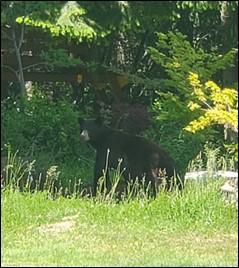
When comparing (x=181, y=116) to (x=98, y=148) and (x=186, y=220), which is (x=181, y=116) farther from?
(x=186, y=220)

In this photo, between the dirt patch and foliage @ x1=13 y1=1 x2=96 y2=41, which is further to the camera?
the dirt patch

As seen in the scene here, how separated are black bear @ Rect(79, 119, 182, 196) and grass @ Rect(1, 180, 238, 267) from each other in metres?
0.75

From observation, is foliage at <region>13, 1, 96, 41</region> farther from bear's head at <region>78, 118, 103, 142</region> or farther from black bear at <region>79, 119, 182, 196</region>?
bear's head at <region>78, 118, 103, 142</region>

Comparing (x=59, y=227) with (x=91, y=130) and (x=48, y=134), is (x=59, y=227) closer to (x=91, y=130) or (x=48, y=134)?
(x=91, y=130)

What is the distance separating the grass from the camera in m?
7.11

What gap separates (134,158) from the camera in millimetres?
10477

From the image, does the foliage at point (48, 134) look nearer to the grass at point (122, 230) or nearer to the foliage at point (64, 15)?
the grass at point (122, 230)

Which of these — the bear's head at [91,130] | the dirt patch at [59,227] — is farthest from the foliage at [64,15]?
the bear's head at [91,130]

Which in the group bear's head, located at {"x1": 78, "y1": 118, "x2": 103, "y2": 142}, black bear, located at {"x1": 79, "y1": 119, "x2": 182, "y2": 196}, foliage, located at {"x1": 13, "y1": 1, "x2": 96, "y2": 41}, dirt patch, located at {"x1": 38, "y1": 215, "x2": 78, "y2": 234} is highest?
foliage, located at {"x1": 13, "y1": 1, "x2": 96, "y2": 41}

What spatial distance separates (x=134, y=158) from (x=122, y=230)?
2.12 metres

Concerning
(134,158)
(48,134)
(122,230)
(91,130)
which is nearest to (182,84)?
(91,130)

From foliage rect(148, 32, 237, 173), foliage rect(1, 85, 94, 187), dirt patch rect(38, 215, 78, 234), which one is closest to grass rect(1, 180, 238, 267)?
dirt patch rect(38, 215, 78, 234)

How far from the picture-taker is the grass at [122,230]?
23.3 ft

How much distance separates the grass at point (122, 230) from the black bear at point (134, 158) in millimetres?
752
